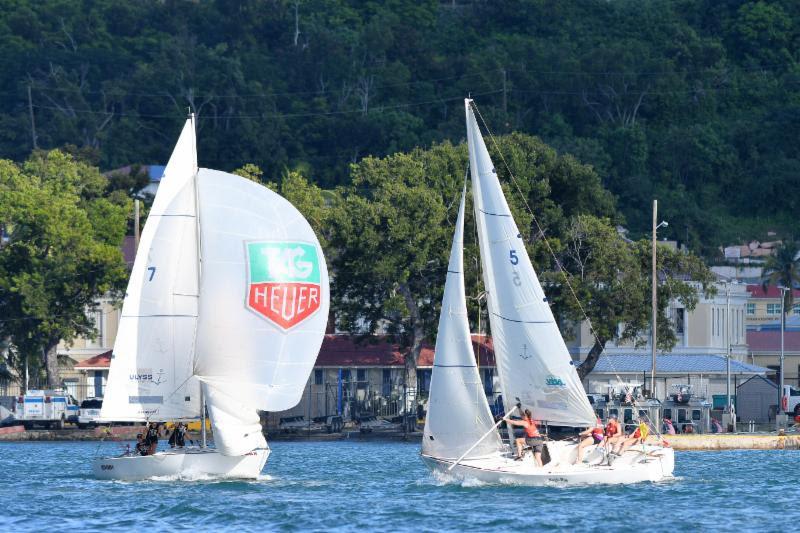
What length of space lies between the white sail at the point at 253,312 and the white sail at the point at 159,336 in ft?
1.74

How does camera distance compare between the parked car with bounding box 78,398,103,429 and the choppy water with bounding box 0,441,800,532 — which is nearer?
the choppy water with bounding box 0,441,800,532

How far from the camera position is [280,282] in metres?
43.7

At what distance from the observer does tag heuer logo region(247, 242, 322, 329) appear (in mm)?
43625

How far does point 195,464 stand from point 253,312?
13.0ft

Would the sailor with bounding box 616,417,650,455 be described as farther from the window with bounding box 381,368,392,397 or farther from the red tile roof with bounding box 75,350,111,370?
the red tile roof with bounding box 75,350,111,370

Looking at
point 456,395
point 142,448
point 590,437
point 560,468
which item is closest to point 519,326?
point 456,395

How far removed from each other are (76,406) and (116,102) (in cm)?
8069

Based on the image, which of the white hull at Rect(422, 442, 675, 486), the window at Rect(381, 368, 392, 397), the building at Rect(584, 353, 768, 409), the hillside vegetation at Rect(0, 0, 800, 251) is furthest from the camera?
the hillside vegetation at Rect(0, 0, 800, 251)

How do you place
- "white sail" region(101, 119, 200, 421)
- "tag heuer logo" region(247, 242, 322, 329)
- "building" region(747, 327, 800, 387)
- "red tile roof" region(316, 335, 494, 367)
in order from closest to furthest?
"tag heuer logo" region(247, 242, 322, 329)
"white sail" region(101, 119, 200, 421)
"red tile roof" region(316, 335, 494, 367)
"building" region(747, 327, 800, 387)

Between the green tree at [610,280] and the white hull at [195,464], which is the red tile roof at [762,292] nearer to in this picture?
the green tree at [610,280]

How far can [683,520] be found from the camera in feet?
128

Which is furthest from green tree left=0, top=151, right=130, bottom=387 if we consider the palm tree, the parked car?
the palm tree

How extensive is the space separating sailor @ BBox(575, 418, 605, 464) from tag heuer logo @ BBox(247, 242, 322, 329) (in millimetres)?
7171

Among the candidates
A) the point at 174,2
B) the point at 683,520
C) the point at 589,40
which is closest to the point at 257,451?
the point at 683,520
